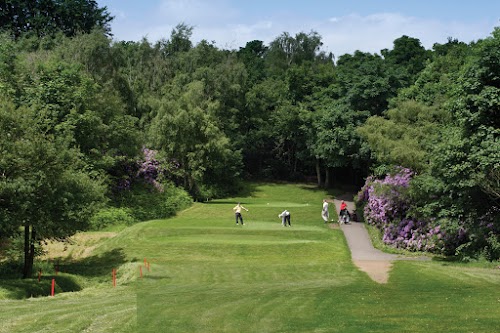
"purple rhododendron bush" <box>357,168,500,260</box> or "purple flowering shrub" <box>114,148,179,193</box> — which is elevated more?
"purple flowering shrub" <box>114,148,179,193</box>

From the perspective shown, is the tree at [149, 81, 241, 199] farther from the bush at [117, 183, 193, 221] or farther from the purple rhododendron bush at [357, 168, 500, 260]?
the purple rhododendron bush at [357, 168, 500, 260]

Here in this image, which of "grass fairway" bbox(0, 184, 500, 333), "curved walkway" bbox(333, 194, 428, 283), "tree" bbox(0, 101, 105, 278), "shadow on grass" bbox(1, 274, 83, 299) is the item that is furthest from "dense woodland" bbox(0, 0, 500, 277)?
"grass fairway" bbox(0, 184, 500, 333)

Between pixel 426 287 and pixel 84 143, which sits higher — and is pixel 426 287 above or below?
below

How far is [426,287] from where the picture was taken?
21.9m

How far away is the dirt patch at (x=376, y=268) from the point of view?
25.0 metres

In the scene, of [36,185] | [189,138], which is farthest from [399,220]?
[189,138]

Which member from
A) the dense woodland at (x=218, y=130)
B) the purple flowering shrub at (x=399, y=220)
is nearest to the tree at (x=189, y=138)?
the dense woodland at (x=218, y=130)

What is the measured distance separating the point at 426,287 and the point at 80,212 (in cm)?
1851

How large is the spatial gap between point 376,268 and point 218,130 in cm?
3404

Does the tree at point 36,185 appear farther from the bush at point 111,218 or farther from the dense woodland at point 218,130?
the bush at point 111,218

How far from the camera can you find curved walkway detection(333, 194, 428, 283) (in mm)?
26578

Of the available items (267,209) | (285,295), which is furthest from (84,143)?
(285,295)

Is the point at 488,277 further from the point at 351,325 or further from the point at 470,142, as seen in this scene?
the point at 351,325

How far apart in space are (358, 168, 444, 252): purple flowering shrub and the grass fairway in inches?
138
